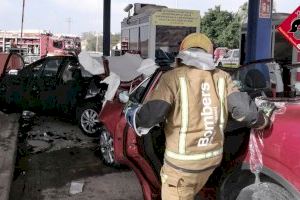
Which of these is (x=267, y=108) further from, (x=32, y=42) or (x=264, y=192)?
(x=32, y=42)

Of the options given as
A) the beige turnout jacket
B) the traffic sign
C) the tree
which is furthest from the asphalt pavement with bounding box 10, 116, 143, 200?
the tree

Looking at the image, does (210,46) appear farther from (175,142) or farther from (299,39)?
(299,39)

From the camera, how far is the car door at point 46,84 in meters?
9.38

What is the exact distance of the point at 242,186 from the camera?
147 inches

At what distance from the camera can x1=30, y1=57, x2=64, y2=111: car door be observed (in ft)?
30.8

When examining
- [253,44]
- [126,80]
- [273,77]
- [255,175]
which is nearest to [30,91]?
[126,80]

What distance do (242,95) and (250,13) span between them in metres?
6.60

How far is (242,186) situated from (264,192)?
314mm

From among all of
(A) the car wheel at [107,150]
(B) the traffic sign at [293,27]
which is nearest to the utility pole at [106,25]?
(B) the traffic sign at [293,27]

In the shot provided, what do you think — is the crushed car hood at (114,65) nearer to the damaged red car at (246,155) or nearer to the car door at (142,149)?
the damaged red car at (246,155)

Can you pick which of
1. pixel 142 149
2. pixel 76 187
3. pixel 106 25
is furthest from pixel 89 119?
pixel 106 25

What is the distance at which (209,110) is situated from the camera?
311 cm

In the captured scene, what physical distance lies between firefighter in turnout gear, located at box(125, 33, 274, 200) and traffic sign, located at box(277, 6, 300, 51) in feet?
17.0

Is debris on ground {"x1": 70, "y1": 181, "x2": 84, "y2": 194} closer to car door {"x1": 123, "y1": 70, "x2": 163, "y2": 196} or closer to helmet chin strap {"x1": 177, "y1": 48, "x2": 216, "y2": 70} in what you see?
car door {"x1": 123, "y1": 70, "x2": 163, "y2": 196}
